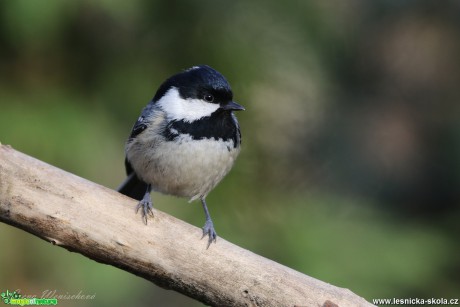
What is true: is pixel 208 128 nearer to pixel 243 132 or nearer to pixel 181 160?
pixel 181 160

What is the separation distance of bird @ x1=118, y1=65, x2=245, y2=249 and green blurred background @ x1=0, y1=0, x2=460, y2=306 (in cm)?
44

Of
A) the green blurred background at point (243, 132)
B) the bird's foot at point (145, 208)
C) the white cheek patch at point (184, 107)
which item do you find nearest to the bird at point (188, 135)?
the white cheek patch at point (184, 107)

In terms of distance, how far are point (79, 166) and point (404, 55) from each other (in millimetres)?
2962

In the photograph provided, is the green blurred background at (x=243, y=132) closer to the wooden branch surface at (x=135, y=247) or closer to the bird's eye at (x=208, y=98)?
the bird's eye at (x=208, y=98)

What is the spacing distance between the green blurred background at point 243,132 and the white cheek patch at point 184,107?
50 centimetres

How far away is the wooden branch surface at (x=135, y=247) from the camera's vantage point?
230cm

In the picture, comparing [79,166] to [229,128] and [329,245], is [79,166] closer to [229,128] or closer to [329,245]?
[229,128]

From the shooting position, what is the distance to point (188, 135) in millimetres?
2885

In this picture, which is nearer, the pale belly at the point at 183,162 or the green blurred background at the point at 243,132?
the pale belly at the point at 183,162

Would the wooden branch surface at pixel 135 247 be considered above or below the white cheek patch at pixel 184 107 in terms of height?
below

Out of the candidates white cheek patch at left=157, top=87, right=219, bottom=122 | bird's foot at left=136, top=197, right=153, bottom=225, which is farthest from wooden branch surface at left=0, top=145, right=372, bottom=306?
white cheek patch at left=157, top=87, right=219, bottom=122

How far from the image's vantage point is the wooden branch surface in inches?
90.7

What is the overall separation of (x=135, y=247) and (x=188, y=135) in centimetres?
68

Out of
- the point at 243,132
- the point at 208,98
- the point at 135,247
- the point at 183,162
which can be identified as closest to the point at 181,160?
the point at 183,162
